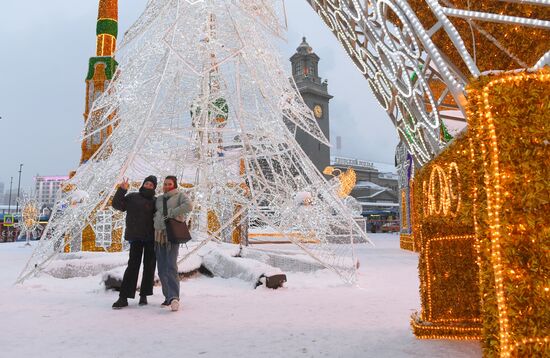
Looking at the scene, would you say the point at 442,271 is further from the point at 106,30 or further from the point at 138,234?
the point at 106,30

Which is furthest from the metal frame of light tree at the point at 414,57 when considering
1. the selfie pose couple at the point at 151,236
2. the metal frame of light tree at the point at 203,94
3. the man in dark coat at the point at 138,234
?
the man in dark coat at the point at 138,234

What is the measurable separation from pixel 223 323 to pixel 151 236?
1.60 metres

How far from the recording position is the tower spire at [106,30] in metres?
15.6

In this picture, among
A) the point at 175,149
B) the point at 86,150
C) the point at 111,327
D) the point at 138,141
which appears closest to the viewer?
the point at 111,327

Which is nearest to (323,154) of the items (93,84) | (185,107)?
(93,84)

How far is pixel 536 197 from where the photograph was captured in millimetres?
2000

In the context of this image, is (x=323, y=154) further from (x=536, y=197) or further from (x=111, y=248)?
(x=536, y=197)

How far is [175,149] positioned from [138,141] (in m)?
2.34

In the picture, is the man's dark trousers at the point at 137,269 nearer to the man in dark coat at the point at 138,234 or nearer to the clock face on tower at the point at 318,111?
the man in dark coat at the point at 138,234

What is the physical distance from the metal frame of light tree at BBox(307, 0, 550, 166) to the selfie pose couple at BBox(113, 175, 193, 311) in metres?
3.00

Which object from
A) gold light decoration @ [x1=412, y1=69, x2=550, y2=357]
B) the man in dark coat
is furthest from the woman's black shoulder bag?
gold light decoration @ [x1=412, y1=69, x2=550, y2=357]

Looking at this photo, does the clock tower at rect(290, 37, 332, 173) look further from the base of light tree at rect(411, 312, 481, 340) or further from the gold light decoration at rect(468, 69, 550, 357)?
the gold light decoration at rect(468, 69, 550, 357)

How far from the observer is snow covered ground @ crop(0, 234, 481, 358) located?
3.13 m

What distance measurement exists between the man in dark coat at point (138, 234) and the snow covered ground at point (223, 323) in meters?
0.26
